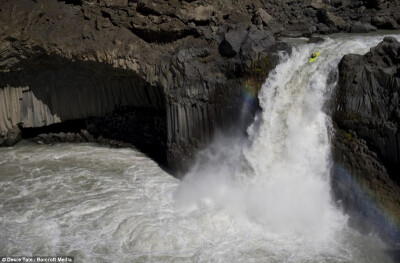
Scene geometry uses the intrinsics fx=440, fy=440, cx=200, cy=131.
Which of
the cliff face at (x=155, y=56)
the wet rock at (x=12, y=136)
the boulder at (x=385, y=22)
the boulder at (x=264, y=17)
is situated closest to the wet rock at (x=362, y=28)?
the cliff face at (x=155, y=56)

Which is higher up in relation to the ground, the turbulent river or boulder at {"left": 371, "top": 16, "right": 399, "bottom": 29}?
boulder at {"left": 371, "top": 16, "right": 399, "bottom": 29}

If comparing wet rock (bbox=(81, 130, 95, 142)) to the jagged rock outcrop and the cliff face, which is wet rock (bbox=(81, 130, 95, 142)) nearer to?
the cliff face

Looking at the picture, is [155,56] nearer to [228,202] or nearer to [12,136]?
[228,202]

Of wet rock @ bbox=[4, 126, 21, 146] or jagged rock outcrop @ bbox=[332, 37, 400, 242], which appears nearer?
jagged rock outcrop @ bbox=[332, 37, 400, 242]

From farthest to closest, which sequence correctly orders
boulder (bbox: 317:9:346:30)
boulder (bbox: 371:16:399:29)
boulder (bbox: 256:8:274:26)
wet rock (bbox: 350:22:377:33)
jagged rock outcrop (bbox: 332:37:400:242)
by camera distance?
boulder (bbox: 256:8:274:26), boulder (bbox: 317:9:346:30), boulder (bbox: 371:16:399:29), wet rock (bbox: 350:22:377:33), jagged rock outcrop (bbox: 332:37:400:242)

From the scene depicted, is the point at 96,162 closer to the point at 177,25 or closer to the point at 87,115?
the point at 87,115

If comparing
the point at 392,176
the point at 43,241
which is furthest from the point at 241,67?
the point at 43,241

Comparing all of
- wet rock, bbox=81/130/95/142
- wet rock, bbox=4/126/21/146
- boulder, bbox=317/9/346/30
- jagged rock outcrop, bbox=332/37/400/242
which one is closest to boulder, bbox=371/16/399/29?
boulder, bbox=317/9/346/30

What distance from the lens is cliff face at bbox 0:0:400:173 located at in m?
14.0

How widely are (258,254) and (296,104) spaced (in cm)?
442

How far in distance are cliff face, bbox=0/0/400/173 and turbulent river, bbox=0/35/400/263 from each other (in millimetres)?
1021

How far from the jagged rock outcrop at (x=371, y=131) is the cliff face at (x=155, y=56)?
2726 mm

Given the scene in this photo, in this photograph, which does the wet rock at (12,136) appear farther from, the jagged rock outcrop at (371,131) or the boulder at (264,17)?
the jagged rock outcrop at (371,131)

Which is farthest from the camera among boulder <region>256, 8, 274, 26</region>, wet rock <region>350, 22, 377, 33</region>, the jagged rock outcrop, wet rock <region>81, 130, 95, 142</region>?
wet rock <region>81, 130, 95, 142</region>
